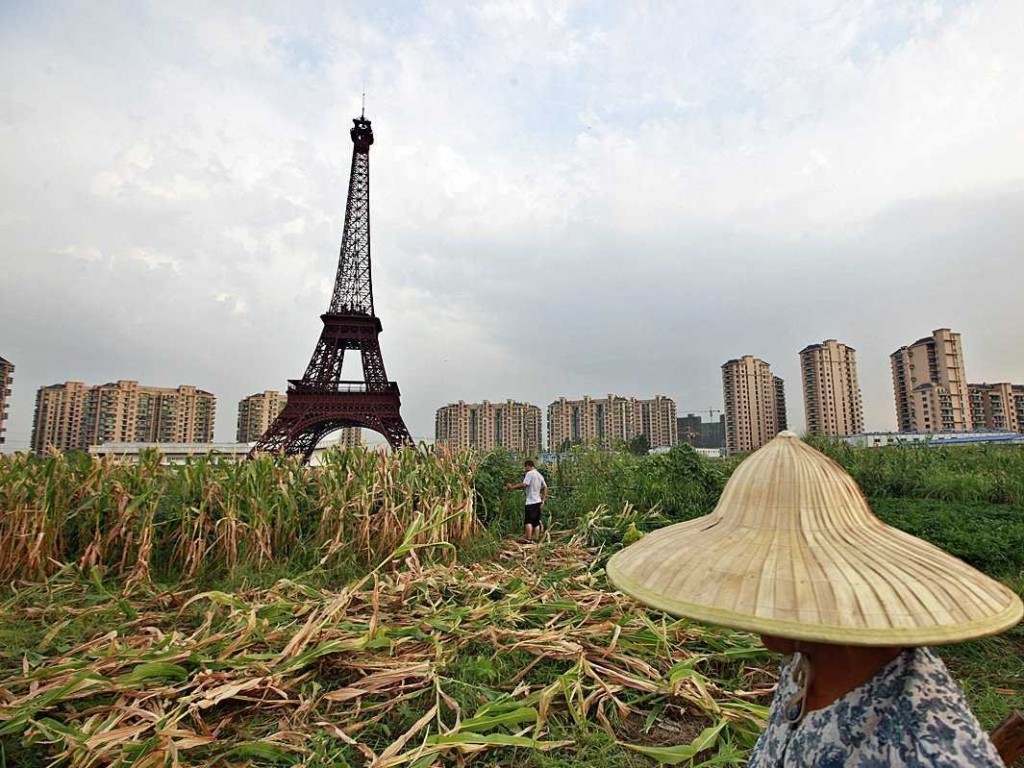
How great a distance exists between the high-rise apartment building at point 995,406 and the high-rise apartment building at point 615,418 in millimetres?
21967

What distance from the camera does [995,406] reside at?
38281mm

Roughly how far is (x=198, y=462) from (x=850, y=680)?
220 inches

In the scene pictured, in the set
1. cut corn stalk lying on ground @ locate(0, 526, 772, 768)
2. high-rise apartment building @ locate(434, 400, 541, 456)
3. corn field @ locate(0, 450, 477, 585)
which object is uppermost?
high-rise apartment building @ locate(434, 400, 541, 456)

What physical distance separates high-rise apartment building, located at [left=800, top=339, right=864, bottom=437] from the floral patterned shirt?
3255 centimetres

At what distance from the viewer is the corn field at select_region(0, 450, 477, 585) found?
438cm

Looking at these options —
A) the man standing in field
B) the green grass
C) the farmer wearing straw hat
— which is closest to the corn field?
the green grass

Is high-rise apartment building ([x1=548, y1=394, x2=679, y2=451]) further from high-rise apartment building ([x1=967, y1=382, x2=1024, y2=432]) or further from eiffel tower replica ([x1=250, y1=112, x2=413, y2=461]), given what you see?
eiffel tower replica ([x1=250, y1=112, x2=413, y2=461])

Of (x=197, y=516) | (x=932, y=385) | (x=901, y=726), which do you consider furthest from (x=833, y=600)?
(x=932, y=385)

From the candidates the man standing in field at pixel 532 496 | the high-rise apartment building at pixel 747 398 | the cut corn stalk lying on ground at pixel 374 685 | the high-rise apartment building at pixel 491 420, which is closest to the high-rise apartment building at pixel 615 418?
the high-rise apartment building at pixel 491 420

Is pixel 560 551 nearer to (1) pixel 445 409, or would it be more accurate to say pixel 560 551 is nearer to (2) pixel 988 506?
(2) pixel 988 506

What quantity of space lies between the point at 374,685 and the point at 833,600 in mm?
2276

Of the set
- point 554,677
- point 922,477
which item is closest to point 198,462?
point 554,677

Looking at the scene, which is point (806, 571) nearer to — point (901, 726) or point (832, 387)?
point (901, 726)

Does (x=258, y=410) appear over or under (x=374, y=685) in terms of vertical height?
over
